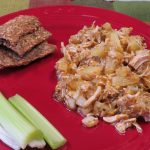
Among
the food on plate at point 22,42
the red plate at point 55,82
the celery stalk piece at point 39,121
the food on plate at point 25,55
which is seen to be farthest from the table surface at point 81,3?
the celery stalk piece at point 39,121

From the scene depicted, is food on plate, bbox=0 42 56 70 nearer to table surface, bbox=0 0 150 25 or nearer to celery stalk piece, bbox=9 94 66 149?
celery stalk piece, bbox=9 94 66 149

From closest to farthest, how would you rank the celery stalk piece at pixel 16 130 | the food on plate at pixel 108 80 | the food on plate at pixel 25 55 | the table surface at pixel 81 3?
the celery stalk piece at pixel 16 130, the food on plate at pixel 108 80, the food on plate at pixel 25 55, the table surface at pixel 81 3

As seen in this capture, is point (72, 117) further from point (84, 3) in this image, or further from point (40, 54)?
point (84, 3)

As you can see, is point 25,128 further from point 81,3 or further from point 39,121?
point 81,3

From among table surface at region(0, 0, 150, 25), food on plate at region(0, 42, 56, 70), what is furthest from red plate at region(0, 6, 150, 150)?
table surface at region(0, 0, 150, 25)

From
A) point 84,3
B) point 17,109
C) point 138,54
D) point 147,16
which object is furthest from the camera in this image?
point 84,3

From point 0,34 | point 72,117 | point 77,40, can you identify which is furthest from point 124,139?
point 0,34

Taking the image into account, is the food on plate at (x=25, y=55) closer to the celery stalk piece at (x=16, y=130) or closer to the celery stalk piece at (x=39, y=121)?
the celery stalk piece at (x=39, y=121)
